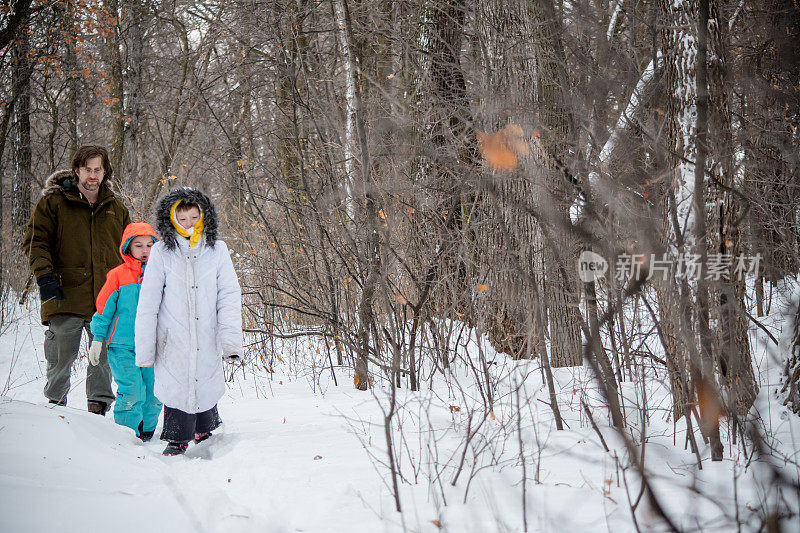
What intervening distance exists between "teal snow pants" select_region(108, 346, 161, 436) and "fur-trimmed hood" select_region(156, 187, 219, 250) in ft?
2.74

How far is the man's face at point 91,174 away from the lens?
13.1 feet

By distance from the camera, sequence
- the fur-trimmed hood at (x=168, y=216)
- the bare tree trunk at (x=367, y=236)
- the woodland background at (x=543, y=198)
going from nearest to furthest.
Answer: the woodland background at (x=543, y=198), the fur-trimmed hood at (x=168, y=216), the bare tree trunk at (x=367, y=236)

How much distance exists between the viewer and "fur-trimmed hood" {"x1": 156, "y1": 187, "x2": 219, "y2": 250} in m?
3.23

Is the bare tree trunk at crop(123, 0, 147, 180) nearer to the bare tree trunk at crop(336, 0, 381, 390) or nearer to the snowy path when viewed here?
the bare tree trunk at crop(336, 0, 381, 390)

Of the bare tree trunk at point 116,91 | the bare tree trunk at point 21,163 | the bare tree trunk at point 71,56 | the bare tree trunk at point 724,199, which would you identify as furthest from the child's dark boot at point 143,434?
the bare tree trunk at point 21,163

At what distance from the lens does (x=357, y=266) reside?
465 cm

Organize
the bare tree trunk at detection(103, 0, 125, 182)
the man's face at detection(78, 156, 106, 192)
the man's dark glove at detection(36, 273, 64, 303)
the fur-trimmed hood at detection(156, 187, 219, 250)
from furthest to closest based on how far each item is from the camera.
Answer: the bare tree trunk at detection(103, 0, 125, 182)
the man's face at detection(78, 156, 106, 192)
the man's dark glove at detection(36, 273, 64, 303)
the fur-trimmed hood at detection(156, 187, 219, 250)

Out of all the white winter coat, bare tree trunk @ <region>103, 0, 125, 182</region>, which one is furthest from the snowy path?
bare tree trunk @ <region>103, 0, 125, 182</region>

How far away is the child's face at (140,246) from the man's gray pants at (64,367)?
2.23ft

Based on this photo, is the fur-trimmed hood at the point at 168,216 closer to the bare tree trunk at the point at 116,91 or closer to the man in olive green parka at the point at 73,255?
the man in olive green parka at the point at 73,255

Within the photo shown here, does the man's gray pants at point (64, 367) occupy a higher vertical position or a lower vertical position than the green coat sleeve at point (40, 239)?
lower

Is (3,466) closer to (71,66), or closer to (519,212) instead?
(519,212)

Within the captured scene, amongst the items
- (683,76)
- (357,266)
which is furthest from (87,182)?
(683,76)

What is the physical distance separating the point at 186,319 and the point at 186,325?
0.11 ft
